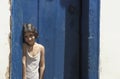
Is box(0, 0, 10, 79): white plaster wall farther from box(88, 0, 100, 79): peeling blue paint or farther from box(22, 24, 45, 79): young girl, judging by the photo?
box(88, 0, 100, 79): peeling blue paint

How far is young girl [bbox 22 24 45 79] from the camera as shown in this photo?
19.8 ft

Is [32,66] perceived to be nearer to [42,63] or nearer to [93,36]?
[42,63]

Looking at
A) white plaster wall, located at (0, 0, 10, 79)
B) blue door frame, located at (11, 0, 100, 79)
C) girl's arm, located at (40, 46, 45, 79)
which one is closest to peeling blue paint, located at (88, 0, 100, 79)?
blue door frame, located at (11, 0, 100, 79)

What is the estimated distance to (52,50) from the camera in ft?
21.0

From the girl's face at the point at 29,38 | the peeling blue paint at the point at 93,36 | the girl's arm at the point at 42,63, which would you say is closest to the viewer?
the girl's face at the point at 29,38

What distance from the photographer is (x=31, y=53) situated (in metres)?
6.11

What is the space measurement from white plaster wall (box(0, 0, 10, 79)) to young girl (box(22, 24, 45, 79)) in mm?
265

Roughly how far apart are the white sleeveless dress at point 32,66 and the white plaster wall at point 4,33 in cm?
34

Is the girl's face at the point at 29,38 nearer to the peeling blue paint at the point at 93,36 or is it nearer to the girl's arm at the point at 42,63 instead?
the girl's arm at the point at 42,63
